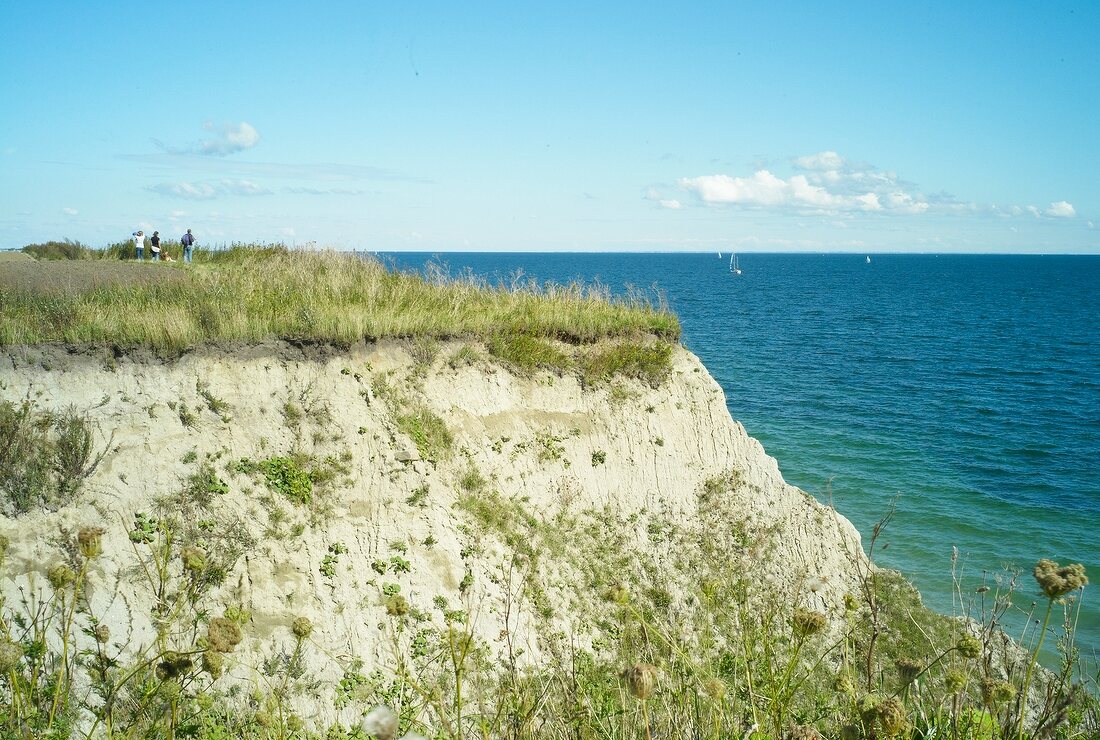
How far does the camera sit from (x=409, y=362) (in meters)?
15.5

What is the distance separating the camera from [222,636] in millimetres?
3385

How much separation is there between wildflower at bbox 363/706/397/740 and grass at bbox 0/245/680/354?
13162 mm

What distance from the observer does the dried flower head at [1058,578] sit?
124 inches

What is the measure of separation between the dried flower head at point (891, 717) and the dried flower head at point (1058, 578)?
3.12 ft

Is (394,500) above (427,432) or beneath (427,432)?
beneath

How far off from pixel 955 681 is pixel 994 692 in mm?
501

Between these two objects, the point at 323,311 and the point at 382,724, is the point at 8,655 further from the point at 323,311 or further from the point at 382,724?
the point at 323,311

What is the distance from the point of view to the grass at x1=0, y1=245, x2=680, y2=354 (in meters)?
13.4

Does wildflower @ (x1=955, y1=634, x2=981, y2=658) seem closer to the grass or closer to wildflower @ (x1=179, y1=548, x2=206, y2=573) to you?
wildflower @ (x1=179, y1=548, x2=206, y2=573)

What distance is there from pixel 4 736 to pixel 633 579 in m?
11.7

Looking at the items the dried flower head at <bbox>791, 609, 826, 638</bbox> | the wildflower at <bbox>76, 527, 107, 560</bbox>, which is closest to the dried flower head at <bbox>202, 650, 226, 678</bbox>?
the wildflower at <bbox>76, 527, 107, 560</bbox>

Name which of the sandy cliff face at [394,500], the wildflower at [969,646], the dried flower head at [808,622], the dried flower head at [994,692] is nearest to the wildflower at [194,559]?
the dried flower head at [808,622]

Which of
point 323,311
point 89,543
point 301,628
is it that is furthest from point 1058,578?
point 323,311

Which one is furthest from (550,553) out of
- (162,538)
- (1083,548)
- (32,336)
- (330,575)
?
(1083,548)
